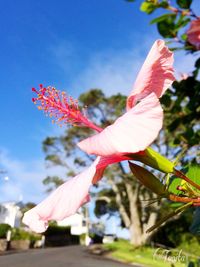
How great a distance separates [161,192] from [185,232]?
71.8ft

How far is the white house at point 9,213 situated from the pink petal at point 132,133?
3292 cm

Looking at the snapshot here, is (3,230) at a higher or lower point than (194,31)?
higher

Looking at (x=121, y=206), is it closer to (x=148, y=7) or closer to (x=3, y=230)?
(x=3, y=230)

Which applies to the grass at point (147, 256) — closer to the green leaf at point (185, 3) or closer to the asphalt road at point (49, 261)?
the asphalt road at point (49, 261)

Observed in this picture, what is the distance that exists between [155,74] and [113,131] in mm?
246

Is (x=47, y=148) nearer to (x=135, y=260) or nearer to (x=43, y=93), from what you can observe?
(x=135, y=260)

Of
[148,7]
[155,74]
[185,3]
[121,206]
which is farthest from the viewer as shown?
[121,206]

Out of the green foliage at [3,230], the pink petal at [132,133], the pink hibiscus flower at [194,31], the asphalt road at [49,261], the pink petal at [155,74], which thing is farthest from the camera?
the green foliage at [3,230]

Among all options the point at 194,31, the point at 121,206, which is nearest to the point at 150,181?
the point at 194,31

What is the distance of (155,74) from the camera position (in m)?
0.74

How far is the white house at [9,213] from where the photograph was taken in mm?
32094

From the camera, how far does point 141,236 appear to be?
62.2 feet

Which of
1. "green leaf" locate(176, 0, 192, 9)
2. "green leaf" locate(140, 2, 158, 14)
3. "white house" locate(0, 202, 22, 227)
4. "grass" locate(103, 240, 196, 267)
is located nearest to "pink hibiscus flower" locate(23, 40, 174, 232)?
"grass" locate(103, 240, 196, 267)

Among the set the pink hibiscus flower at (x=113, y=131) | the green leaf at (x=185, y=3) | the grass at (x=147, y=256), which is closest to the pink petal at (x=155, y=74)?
the pink hibiscus flower at (x=113, y=131)
